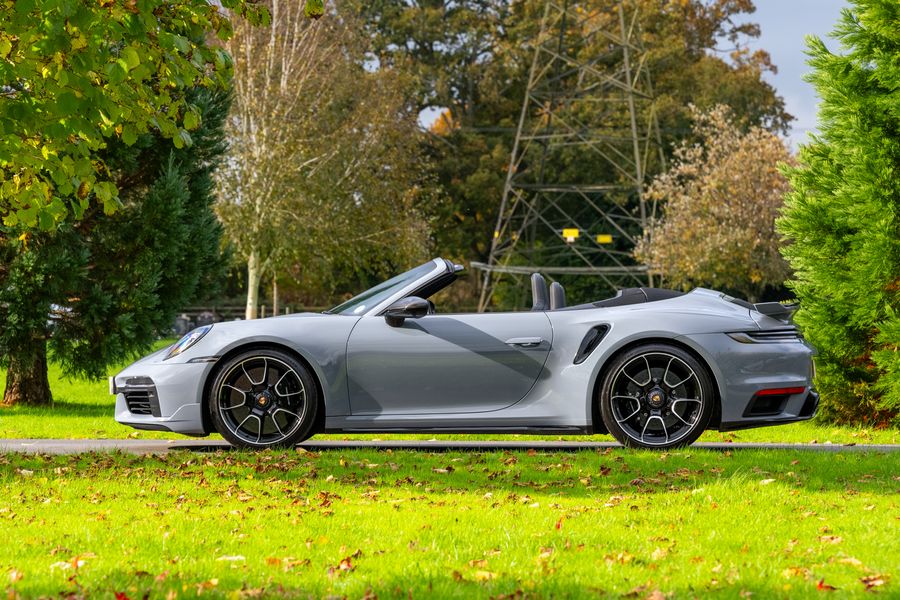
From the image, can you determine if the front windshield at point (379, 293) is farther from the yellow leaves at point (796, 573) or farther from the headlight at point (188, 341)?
the yellow leaves at point (796, 573)

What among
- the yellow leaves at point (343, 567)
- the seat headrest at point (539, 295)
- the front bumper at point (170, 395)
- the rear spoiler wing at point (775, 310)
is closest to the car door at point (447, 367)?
the seat headrest at point (539, 295)

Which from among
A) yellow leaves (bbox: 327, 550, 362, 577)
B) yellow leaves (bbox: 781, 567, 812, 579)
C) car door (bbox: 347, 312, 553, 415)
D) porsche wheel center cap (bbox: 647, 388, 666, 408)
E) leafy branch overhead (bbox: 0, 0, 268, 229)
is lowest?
yellow leaves (bbox: 781, 567, 812, 579)

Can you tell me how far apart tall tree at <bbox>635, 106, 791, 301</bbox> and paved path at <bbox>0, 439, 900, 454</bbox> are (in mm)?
26775

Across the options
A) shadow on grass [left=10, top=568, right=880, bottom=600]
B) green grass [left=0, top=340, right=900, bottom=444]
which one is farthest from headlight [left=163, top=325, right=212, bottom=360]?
shadow on grass [left=10, top=568, right=880, bottom=600]

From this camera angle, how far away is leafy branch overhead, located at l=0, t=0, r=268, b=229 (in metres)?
6.89

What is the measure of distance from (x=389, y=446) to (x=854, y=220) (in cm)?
509

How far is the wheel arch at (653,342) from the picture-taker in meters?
8.59

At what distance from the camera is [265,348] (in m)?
8.73

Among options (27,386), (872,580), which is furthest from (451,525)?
(27,386)

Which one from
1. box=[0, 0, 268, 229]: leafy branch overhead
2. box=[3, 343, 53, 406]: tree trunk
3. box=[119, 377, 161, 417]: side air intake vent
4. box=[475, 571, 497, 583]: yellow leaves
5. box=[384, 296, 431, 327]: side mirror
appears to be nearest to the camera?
box=[475, 571, 497, 583]: yellow leaves

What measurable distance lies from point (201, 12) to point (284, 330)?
7.63 ft

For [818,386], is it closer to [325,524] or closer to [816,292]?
[816,292]

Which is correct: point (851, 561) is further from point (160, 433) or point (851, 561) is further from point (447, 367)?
point (160, 433)

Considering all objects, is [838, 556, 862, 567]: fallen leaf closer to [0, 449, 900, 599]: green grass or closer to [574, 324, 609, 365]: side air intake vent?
[0, 449, 900, 599]: green grass
